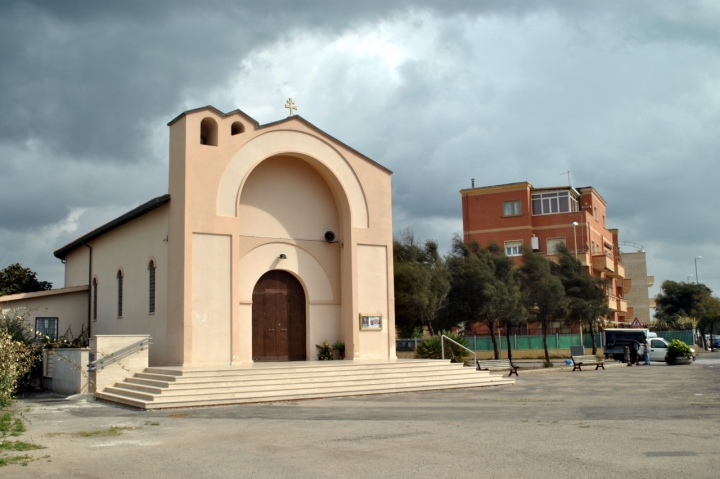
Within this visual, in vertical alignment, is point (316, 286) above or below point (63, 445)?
above

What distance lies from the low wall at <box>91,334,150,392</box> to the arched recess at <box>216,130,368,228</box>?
454cm

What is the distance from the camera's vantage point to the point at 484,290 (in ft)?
107

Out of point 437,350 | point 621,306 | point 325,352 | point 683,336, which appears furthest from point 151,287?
point 621,306

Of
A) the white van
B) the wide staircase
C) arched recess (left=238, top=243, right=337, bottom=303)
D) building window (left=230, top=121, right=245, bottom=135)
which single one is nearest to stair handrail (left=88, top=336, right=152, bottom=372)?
the wide staircase

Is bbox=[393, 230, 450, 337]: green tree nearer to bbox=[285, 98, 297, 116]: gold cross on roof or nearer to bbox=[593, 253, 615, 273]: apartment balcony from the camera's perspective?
bbox=[285, 98, 297, 116]: gold cross on roof

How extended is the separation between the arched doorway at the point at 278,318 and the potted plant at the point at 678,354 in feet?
75.7

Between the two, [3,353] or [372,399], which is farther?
[372,399]

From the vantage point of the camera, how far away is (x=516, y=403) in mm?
15711

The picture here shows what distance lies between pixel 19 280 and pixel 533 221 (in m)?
36.4

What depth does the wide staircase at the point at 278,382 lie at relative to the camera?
16.1m

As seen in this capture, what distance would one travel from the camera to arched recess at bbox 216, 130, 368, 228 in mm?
20812

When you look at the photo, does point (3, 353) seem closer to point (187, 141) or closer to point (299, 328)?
point (187, 141)

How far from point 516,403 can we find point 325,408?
14.2 ft

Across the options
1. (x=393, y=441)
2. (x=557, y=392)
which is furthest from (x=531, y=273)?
(x=393, y=441)
